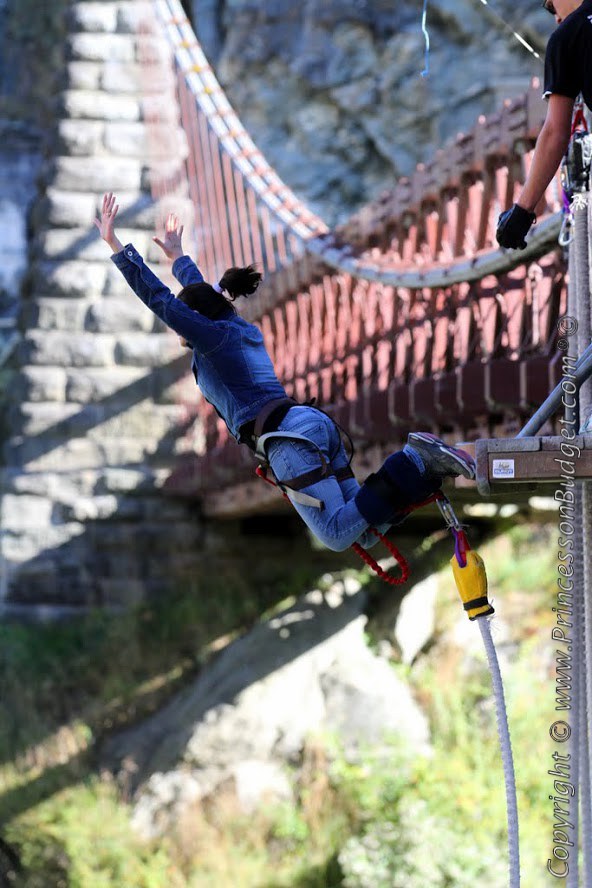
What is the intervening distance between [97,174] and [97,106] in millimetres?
593

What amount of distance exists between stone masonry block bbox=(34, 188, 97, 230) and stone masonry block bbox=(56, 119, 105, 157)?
1.14ft

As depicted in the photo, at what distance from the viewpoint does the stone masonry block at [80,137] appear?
38.8ft

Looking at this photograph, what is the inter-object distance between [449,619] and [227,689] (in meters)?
1.56

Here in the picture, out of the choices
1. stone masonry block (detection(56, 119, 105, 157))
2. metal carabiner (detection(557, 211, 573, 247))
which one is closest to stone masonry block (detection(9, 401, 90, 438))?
stone masonry block (detection(56, 119, 105, 157))

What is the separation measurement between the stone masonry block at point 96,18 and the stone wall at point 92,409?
738mm


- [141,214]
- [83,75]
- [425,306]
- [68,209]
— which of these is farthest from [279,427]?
[83,75]

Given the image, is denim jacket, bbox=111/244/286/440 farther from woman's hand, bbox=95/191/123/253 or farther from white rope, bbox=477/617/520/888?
white rope, bbox=477/617/520/888

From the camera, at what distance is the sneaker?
2.98m

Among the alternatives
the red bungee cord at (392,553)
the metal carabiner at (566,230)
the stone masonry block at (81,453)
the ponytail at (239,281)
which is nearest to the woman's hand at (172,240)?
the ponytail at (239,281)

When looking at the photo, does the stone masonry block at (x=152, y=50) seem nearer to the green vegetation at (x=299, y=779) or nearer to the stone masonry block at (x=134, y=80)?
the stone masonry block at (x=134, y=80)

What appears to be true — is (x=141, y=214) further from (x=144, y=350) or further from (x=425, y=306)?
(x=425, y=306)

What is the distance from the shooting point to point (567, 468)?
8.80 ft

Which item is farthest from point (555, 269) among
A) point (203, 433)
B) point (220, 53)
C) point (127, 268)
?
point (220, 53)

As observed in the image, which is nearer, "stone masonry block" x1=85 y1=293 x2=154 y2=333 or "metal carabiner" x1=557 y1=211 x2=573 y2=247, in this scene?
"metal carabiner" x1=557 y1=211 x2=573 y2=247
